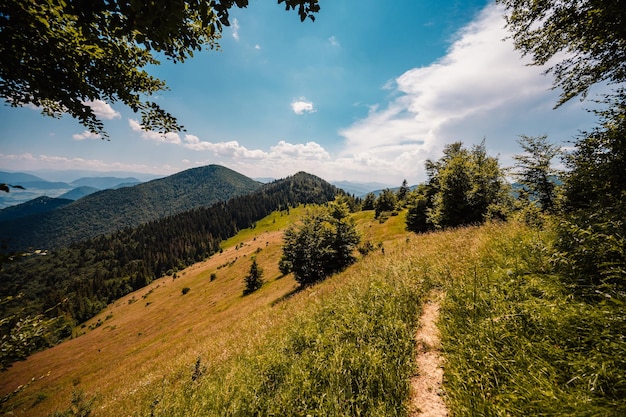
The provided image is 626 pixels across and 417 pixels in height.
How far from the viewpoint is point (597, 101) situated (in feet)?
28.3

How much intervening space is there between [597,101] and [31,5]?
14.9 meters

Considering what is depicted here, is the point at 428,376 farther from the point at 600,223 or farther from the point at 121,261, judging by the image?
the point at 121,261

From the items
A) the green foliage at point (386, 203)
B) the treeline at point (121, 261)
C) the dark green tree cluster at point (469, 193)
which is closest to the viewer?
the dark green tree cluster at point (469, 193)

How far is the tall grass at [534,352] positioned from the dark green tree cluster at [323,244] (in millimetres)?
20228

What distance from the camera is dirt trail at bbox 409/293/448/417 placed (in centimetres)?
409

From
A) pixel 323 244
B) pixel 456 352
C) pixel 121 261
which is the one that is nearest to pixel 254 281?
pixel 323 244

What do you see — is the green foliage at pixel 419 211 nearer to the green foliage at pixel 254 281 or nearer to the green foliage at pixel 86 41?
the green foliage at pixel 254 281

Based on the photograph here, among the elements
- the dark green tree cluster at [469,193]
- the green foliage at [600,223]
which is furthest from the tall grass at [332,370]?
the dark green tree cluster at [469,193]

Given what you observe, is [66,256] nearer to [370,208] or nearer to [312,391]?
[370,208]

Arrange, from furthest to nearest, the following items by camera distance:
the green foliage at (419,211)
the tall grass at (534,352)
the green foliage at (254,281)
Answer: the green foliage at (254,281), the green foliage at (419,211), the tall grass at (534,352)

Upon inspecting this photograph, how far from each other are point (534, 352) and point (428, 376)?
5.76 ft

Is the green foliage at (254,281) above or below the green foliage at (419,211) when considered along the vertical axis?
below

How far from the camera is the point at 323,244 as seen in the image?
2667cm

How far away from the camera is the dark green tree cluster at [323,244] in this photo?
26.0 metres
